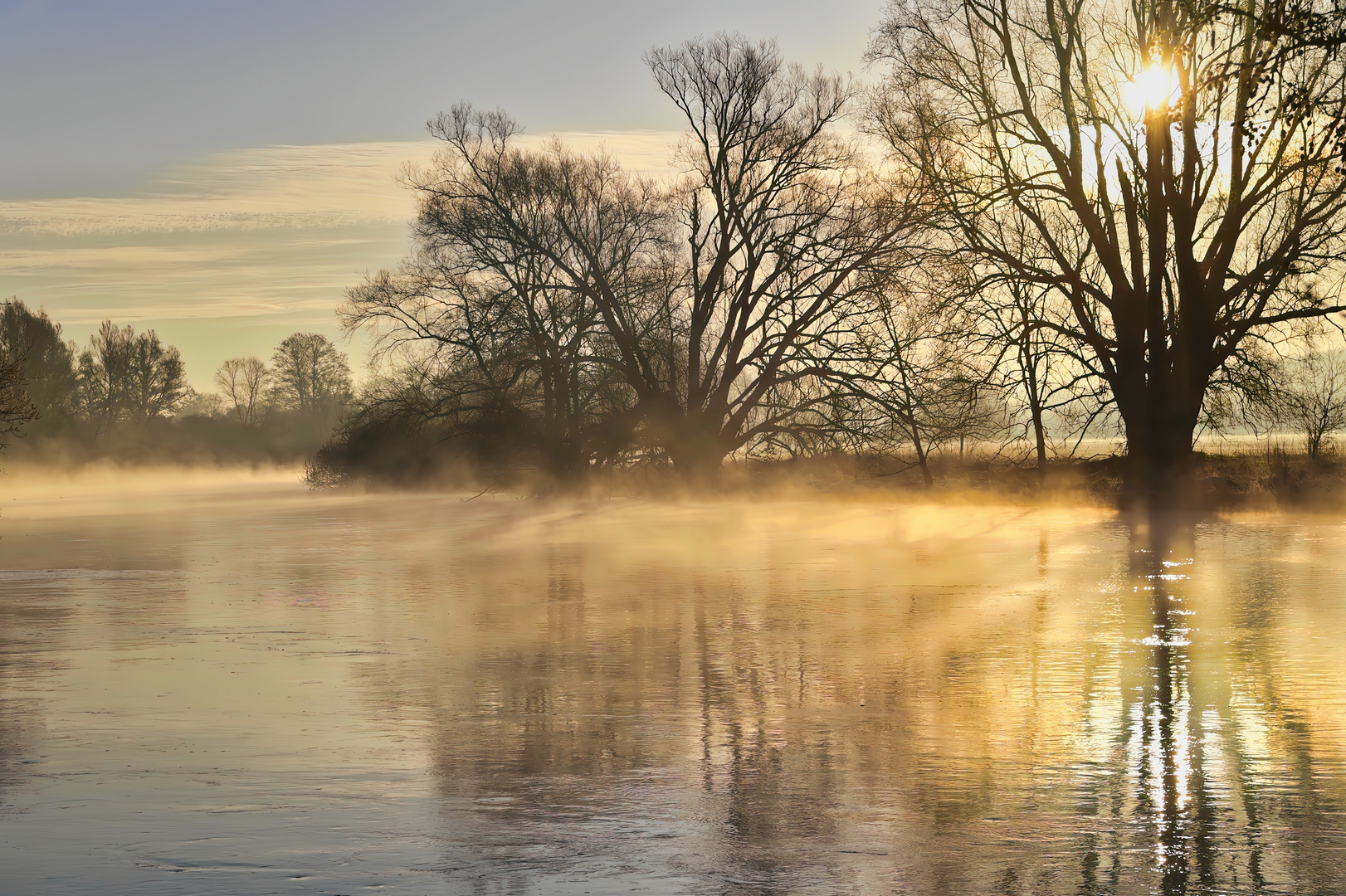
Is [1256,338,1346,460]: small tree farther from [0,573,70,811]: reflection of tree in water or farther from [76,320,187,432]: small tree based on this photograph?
[76,320,187,432]: small tree

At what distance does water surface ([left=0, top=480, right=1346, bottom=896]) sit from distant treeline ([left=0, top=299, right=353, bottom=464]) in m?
64.6

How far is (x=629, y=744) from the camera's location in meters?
8.71

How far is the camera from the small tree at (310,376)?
114125 millimetres

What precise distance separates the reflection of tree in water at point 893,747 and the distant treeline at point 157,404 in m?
68.6

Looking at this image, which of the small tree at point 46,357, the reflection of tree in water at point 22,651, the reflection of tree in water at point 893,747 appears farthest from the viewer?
the small tree at point 46,357

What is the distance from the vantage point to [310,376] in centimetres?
11488

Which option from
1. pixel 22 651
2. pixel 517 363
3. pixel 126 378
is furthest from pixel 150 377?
pixel 22 651

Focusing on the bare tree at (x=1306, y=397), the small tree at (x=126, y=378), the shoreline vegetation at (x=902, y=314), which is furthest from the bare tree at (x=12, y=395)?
the small tree at (x=126, y=378)

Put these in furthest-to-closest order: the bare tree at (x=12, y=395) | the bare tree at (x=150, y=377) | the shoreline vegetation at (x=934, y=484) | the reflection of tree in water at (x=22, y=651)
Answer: the bare tree at (x=150, y=377), the bare tree at (x=12, y=395), the shoreline vegetation at (x=934, y=484), the reflection of tree in water at (x=22, y=651)

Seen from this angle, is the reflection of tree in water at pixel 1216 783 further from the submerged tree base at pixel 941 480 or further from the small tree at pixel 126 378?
the small tree at pixel 126 378

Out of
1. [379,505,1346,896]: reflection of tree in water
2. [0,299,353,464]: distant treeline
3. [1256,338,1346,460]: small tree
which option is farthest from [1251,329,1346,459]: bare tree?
[0,299,353,464]: distant treeline

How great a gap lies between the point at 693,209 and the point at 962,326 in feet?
41.8

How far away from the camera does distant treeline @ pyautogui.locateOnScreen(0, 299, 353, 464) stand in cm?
8494

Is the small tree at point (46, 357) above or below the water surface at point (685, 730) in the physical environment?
above
